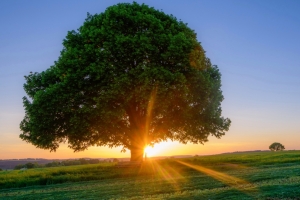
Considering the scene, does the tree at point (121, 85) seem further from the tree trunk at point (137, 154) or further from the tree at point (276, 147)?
the tree at point (276, 147)

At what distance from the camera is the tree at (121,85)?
31469mm

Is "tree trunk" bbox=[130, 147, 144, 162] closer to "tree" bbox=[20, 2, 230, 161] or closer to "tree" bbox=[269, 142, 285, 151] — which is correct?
"tree" bbox=[20, 2, 230, 161]

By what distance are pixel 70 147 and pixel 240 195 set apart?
26.1m

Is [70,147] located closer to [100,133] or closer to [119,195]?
[100,133]

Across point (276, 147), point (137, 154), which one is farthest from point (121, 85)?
point (276, 147)

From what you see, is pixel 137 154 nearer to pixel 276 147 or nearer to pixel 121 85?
pixel 121 85

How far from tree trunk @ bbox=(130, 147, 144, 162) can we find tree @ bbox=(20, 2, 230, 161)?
96 cm

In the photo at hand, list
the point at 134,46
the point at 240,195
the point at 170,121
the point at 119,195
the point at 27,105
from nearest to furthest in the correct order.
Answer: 1. the point at 240,195
2. the point at 119,195
3. the point at 134,46
4. the point at 27,105
5. the point at 170,121

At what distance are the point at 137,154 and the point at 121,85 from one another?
35.5ft

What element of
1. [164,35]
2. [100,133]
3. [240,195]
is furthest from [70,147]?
[240,195]

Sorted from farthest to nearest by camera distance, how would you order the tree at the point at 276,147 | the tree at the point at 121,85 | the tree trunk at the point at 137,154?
the tree at the point at 276,147, the tree trunk at the point at 137,154, the tree at the point at 121,85

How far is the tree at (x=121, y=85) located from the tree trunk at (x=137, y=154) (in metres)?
0.96

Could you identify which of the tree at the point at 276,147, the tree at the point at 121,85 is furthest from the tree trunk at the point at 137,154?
the tree at the point at 276,147

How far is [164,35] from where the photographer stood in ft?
106
